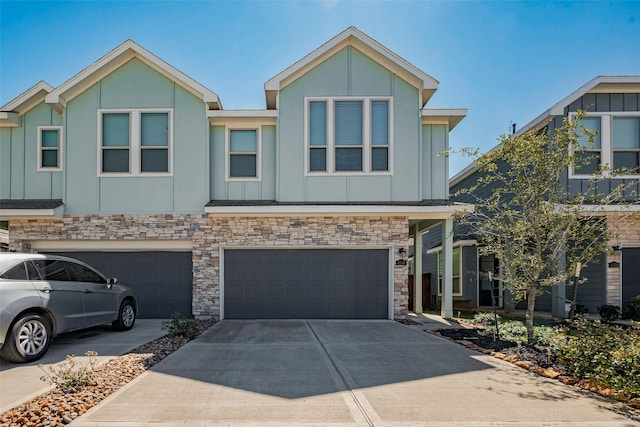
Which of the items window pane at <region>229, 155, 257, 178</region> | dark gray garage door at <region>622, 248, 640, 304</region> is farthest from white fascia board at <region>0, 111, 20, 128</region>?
dark gray garage door at <region>622, 248, 640, 304</region>

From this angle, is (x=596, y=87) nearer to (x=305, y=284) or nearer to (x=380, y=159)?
(x=380, y=159)

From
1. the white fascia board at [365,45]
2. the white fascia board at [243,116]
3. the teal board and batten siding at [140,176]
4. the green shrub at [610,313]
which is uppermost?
the white fascia board at [365,45]

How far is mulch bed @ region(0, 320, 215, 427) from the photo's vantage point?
4.15 m

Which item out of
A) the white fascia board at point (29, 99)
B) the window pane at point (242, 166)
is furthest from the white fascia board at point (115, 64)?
the window pane at point (242, 166)

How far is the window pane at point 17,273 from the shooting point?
21.2 ft

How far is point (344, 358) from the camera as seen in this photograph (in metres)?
6.80

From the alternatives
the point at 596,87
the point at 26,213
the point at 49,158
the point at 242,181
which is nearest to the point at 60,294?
the point at 26,213

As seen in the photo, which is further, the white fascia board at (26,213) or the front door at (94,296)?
the white fascia board at (26,213)

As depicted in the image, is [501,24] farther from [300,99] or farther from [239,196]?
[239,196]

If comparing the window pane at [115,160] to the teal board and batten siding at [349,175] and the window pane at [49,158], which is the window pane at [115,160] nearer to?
the window pane at [49,158]

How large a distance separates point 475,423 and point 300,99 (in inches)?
364

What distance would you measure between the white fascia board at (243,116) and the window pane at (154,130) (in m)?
1.28

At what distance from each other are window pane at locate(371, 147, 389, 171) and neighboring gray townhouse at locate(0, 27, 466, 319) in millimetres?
27

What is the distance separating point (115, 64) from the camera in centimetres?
1151
